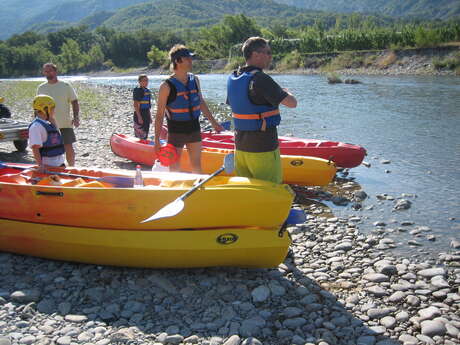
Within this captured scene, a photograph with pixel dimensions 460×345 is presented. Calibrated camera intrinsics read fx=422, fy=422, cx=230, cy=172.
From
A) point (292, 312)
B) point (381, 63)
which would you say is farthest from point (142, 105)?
point (381, 63)

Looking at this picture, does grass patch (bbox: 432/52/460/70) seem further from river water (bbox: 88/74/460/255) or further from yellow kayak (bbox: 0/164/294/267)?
yellow kayak (bbox: 0/164/294/267)

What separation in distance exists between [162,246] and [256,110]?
1.54 metres

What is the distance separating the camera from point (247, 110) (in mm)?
3938

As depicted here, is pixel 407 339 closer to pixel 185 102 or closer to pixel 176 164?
pixel 176 164

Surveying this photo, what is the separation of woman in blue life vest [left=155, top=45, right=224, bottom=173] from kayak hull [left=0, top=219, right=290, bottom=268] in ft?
4.47

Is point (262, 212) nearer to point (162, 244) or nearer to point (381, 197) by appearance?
point (162, 244)

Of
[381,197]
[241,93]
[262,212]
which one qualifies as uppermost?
[241,93]

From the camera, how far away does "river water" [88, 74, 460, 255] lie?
5.99 metres

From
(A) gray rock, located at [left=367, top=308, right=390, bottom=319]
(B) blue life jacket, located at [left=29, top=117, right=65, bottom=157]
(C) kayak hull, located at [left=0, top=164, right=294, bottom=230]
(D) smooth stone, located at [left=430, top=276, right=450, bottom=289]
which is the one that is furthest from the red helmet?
(D) smooth stone, located at [left=430, top=276, right=450, bottom=289]

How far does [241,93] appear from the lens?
390cm

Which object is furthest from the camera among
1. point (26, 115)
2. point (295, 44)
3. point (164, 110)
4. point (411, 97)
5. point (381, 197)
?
point (295, 44)

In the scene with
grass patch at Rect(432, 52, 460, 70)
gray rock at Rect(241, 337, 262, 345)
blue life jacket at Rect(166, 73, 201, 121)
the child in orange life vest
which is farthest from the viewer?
grass patch at Rect(432, 52, 460, 70)

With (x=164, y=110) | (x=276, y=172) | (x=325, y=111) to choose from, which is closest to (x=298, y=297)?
(x=276, y=172)

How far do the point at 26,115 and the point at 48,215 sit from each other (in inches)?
507
